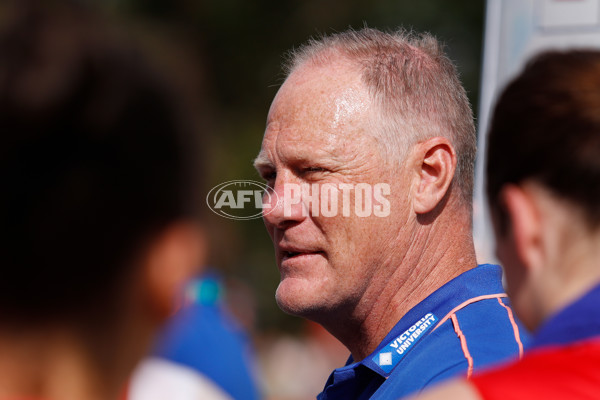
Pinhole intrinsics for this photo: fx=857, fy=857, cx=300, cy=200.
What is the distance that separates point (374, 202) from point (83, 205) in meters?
1.54

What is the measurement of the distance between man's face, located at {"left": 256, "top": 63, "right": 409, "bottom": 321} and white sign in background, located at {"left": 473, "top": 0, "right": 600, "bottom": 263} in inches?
20.9

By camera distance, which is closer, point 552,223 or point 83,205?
point 83,205

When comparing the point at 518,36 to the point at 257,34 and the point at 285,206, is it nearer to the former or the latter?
the point at 285,206

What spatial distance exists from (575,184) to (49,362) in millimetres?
1010

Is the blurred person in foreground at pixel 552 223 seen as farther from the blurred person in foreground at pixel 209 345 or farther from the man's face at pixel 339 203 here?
the blurred person in foreground at pixel 209 345

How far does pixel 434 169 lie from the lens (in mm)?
2799

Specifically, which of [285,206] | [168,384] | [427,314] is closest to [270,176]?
[285,206]

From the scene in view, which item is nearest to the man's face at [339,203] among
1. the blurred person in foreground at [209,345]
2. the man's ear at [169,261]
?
the man's ear at [169,261]

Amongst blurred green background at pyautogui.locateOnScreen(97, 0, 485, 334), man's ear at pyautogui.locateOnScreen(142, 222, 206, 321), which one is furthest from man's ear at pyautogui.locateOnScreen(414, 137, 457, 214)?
blurred green background at pyautogui.locateOnScreen(97, 0, 485, 334)

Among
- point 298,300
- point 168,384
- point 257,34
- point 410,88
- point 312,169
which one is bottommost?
point 168,384

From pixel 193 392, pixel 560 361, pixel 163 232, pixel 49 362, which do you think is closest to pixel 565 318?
pixel 560 361

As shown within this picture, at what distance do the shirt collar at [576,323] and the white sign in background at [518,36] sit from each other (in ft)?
4.91

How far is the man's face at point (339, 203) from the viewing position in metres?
2.76

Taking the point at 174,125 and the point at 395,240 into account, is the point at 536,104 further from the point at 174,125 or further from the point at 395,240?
the point at 395,240
